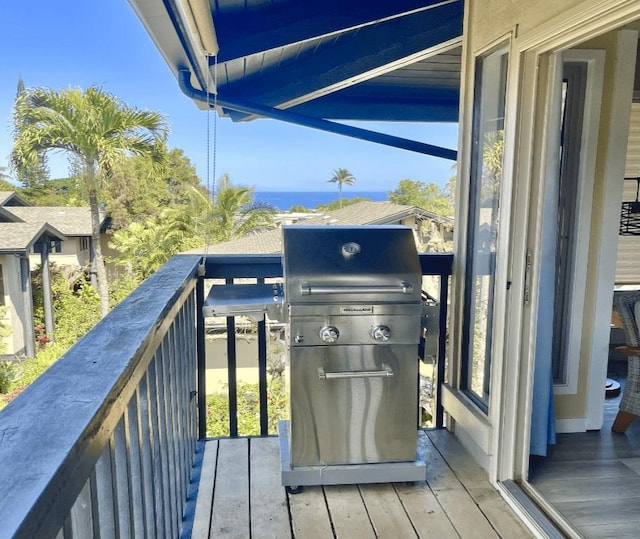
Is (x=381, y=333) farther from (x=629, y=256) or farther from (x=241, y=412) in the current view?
(x=241, y=412)

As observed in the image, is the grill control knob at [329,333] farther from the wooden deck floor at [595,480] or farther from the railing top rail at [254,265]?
the wooden deck floor at [595,480]

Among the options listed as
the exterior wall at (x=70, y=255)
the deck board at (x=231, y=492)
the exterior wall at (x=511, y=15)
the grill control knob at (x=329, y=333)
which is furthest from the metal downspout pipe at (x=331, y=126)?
the exterior wall at (x=70, y=255)

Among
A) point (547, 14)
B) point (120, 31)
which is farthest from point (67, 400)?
point (120, 31)

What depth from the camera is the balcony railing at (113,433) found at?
64cm

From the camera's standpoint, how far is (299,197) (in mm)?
20469

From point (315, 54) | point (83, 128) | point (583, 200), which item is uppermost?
point (83, 128)

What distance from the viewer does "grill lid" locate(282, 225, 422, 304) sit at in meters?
2.12

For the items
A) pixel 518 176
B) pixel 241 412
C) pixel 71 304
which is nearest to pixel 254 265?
pixel 518 176

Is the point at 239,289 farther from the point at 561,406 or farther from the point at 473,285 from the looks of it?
the point at 561,406

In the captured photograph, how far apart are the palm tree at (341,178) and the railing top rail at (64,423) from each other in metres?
13.1

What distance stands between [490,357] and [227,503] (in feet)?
4.16

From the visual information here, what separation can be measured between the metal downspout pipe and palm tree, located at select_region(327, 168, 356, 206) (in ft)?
32.0

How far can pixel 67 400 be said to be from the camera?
82 cm

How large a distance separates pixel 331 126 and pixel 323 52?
55 cm
